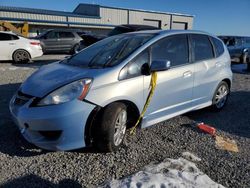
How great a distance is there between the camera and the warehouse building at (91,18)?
29156 millimetres

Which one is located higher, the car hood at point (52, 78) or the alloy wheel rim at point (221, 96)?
the car hood at point (52, 78)

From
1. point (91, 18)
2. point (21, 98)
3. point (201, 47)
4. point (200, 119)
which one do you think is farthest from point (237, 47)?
point (91, 18)

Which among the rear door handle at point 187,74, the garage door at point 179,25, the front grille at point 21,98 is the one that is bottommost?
the front grille at point 21,98

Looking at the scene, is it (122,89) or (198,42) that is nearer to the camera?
(122,89)

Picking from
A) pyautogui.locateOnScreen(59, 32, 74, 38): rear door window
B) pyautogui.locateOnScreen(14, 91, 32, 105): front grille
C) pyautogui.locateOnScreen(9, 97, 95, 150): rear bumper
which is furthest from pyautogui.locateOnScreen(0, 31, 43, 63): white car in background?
pyautogui.locateOnScreen(9, 97, 95, 150): rear bumper

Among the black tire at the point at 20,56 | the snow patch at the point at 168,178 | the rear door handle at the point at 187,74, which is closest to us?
the snow patch at the point at 168,178

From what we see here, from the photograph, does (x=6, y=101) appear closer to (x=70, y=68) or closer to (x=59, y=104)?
(x=70, y=68)

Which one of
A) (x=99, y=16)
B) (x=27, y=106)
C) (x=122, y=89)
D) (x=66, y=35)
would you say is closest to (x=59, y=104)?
(x=27, y=106)

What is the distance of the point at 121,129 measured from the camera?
3176 millimetres

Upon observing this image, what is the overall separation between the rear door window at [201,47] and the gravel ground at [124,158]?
1.17 m

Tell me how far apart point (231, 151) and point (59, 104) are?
2.35 m

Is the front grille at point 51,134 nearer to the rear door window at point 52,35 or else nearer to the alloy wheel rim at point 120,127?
the alloy wheel rim at point 120,127

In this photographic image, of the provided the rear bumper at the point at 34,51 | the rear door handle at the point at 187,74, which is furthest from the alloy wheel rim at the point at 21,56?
the rear door handle at the point at 187,74

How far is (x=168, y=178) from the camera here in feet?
7.77
